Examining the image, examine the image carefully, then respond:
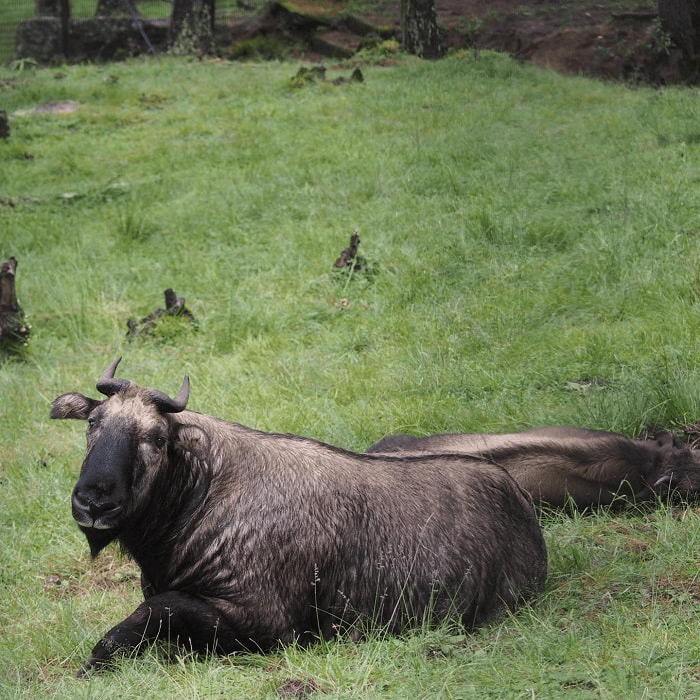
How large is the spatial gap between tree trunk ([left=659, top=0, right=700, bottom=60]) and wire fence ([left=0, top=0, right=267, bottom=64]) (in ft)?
39.2

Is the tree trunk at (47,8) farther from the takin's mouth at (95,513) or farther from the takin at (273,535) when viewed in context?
the takin's mouth at (95,513)

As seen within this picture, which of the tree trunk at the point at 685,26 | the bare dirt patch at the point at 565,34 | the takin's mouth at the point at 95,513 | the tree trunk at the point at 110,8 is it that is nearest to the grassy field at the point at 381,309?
the takin's mouth at the point at 95,513

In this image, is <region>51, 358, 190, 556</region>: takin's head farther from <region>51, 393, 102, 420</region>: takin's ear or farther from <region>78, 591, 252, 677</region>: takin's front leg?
<region>78, 591, 252, 677</region>: takin's front leg

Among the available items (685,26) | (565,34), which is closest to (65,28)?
(565,34)

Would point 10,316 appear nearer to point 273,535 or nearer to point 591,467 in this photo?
point 273,535

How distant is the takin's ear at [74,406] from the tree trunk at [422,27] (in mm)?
14751

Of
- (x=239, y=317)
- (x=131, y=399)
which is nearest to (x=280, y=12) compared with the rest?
(x=239, y=317)

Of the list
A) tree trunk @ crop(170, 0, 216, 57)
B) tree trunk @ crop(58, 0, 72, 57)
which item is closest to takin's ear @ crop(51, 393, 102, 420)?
tree trunk @ crop(170, 0, 216, 57)

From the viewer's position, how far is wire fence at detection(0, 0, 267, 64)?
82.6ft

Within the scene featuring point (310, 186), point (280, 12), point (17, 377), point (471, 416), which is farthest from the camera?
point (280, 12)

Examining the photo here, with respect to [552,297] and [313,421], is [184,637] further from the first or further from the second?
[552,297]

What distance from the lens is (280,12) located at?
21.4m

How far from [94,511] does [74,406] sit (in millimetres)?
699

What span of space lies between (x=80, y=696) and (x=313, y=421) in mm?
3276
